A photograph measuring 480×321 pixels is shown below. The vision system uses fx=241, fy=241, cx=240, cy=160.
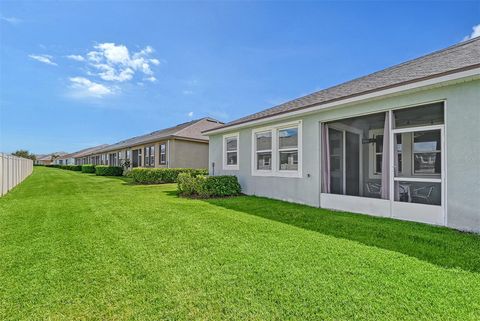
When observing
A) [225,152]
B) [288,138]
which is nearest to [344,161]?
[288,138]

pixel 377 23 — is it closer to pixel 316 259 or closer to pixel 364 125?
pixel 364 125

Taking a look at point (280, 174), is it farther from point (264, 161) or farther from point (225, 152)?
point (225, 152)

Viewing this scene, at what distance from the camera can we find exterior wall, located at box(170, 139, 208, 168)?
18.0 metres

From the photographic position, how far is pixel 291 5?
34.9 ft

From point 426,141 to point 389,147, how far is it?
85cm

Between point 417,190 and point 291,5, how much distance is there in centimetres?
915

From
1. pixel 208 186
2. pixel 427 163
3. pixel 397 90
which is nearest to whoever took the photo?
pixel 397 90

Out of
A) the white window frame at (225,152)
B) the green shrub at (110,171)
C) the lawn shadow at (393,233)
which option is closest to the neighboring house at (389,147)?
the lawn shadow at (393,233)

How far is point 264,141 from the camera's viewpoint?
1004 cm

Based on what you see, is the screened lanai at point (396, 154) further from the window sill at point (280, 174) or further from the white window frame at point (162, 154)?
the white window frame at point (162, 154)

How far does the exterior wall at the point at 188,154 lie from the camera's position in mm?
17986

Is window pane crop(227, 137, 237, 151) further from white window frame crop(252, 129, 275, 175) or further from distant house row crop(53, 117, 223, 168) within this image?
distant house row crop(53, 117, 223, 168)

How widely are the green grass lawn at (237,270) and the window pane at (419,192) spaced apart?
2.43 feet

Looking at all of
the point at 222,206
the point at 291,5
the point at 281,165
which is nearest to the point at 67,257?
the point at 222,206
